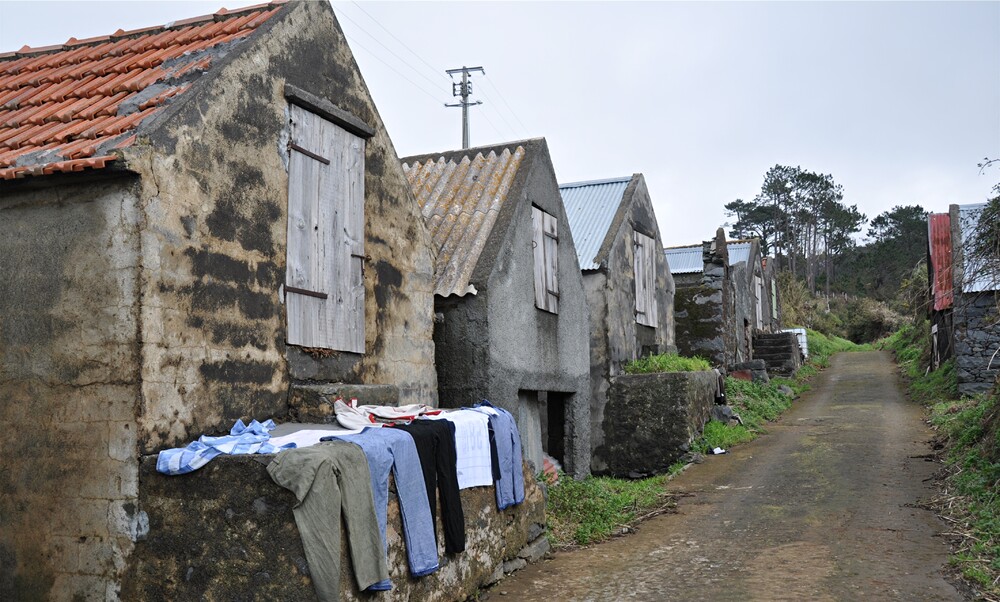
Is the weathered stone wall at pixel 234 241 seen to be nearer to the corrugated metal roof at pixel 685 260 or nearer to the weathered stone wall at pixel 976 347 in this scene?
the weathered stone wall at pixel 976 347

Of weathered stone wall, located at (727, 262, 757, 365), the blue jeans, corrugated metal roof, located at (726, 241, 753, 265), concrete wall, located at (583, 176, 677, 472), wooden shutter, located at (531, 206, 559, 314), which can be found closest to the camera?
the blue jeans

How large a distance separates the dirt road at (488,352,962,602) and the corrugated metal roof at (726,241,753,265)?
45.8ft

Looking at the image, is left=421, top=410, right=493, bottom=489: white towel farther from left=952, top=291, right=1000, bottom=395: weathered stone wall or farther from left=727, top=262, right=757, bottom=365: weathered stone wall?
left=727, top=262, right=757, bottom=365: weathered stone wall

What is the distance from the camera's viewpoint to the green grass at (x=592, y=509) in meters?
9.44

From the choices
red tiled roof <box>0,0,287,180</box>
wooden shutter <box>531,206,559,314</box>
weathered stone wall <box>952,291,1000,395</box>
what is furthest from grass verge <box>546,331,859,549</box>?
red tiled roof <box>0,0,287,180</box>

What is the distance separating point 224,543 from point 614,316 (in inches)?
378

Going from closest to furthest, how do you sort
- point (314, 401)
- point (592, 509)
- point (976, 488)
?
point (314, 401) → point (976, 488) → point (592, 509)

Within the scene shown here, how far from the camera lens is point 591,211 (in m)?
15.5

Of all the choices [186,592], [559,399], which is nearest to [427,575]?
[186,592]

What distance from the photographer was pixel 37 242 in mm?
5891

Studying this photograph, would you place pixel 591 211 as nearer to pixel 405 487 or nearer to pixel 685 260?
pixel 405 487

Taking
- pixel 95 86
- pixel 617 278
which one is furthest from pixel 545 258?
pixel 95 86

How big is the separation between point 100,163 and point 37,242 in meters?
0.92

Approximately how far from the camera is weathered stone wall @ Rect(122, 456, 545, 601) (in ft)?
16.5
